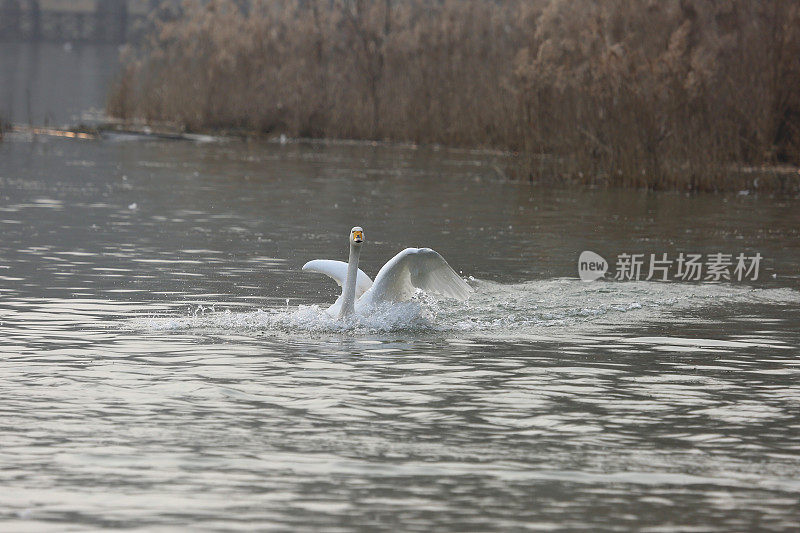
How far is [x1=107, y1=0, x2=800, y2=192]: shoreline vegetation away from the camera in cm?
2433

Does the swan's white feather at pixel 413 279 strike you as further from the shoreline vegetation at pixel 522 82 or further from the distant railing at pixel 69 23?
the distant railing at pixel 69 23

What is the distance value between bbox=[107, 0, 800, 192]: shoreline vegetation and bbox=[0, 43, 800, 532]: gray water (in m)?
5.20

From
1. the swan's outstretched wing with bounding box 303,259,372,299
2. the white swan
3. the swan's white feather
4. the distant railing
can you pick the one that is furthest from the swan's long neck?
the distant railing

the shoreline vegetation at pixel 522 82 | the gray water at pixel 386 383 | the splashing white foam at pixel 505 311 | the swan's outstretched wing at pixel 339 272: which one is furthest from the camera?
the shoreline vegetation at pixel 522 82

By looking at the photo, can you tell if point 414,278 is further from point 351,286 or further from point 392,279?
point 351,286

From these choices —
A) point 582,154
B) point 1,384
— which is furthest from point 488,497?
point 582,154

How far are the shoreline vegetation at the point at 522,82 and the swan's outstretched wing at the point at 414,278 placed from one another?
41.0 ft

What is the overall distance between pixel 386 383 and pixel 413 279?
2530 millimetres

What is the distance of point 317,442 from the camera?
25.1ft

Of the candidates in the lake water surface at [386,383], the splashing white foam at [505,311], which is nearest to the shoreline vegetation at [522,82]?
the lake water surface at [386,383]

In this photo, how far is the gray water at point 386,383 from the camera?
21.8ft

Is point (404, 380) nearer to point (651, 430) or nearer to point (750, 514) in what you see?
point (651, 430)

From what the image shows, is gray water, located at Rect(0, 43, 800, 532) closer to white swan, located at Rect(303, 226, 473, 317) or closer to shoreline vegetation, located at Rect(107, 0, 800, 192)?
white swan, located at Rect(303, 226, 473, 317)

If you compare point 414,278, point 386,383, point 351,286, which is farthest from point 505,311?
point 386,383
